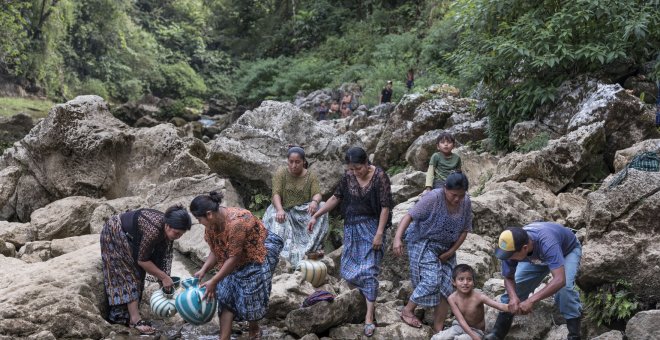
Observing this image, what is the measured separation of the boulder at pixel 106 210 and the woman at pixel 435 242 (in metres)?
4.84

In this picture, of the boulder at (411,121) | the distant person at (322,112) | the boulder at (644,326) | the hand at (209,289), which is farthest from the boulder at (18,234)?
the distant person at (322,112)

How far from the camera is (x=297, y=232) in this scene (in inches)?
270

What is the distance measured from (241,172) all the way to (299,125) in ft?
3.67

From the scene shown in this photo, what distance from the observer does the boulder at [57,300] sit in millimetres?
5207

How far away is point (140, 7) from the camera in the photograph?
38.3 m

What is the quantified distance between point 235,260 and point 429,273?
163 centimetres

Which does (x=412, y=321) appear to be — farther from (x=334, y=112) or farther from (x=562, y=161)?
(x=334, y=112)

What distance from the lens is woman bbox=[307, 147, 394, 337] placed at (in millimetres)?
5449

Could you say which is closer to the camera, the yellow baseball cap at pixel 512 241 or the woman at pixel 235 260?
the yellow baseball cap at pixel 512 241

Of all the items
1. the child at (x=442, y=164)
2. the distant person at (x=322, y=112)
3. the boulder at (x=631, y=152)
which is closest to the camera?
the child at (x=442, y=164)

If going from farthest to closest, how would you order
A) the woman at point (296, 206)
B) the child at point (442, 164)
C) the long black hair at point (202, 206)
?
the child at point (442, 164)
the woman at point (296, 206)
the long black hair at point (202, 206)

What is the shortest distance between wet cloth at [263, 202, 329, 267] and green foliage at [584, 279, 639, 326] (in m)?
2.87

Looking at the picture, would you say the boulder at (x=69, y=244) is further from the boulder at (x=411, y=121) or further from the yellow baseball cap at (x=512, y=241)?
the boulder at (x=411, y=121)

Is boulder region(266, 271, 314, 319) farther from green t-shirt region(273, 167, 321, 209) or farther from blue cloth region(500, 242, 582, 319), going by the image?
blue cloth region(500, 242, 582, 319)
